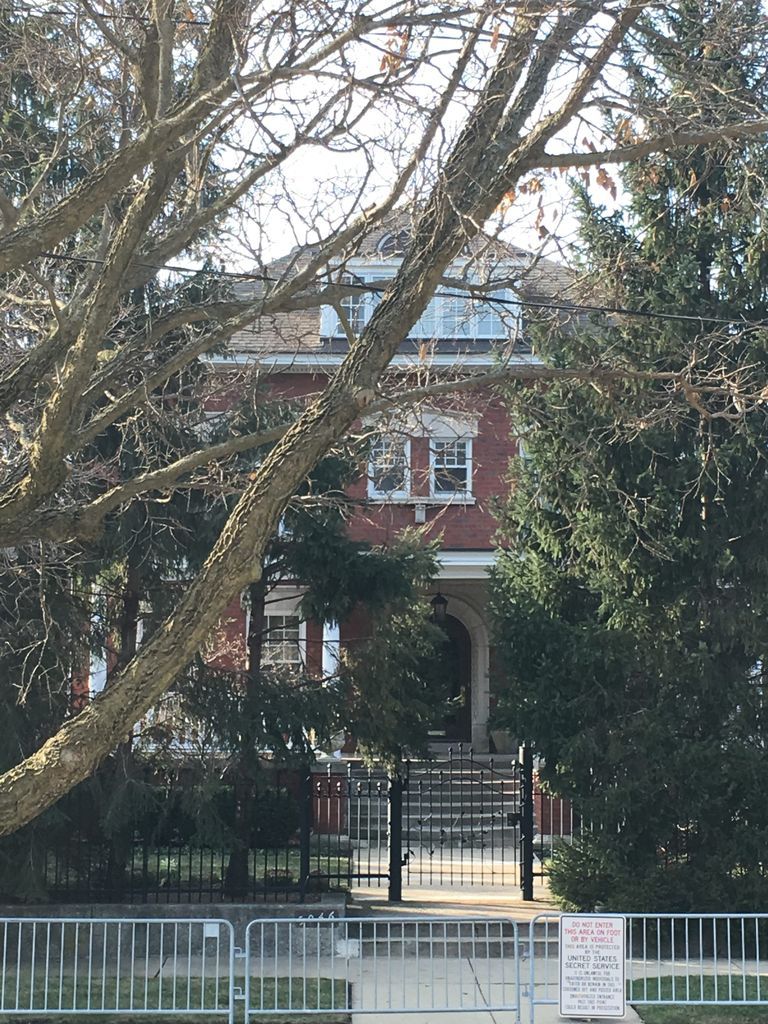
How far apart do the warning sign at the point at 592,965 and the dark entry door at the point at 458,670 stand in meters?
16.0

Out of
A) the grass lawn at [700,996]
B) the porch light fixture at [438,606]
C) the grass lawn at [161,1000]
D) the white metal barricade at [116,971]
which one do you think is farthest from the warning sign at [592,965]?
the porch light fixture at [438,606]

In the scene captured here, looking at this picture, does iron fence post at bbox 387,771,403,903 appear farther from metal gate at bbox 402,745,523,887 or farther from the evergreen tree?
the evergreen tree

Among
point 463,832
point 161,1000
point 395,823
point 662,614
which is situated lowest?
point 161,1000

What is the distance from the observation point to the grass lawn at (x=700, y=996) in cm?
988

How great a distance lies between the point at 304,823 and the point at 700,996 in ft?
15.2

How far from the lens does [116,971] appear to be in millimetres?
11445

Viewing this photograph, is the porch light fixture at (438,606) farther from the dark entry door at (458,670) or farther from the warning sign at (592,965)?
the warning sign at (592,965)

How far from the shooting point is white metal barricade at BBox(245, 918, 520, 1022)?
9.82 m

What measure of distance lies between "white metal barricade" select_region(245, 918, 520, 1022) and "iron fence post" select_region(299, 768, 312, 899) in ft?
2.09

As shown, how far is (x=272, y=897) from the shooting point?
13.2 metres

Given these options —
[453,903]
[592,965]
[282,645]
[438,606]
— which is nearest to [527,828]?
[453,903]

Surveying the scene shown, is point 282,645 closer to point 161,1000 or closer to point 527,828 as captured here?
point 527,828

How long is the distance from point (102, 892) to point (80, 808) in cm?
93

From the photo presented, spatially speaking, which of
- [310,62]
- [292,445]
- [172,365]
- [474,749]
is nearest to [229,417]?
[172,365]
